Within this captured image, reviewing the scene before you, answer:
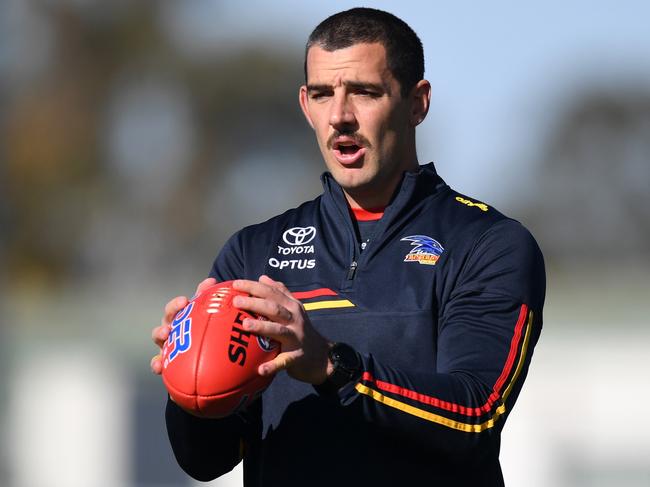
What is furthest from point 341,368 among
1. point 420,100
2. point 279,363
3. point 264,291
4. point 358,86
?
point 420,100

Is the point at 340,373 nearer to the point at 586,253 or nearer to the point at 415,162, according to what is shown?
the point at 415,162

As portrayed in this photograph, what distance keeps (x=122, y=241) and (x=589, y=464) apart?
69.3ft

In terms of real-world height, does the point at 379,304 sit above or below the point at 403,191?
below

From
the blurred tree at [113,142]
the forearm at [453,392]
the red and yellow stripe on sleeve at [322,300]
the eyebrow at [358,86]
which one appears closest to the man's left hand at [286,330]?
the forearm at [453,392]

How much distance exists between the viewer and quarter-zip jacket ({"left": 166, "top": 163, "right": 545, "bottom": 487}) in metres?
3.84

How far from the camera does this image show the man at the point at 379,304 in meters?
3.80

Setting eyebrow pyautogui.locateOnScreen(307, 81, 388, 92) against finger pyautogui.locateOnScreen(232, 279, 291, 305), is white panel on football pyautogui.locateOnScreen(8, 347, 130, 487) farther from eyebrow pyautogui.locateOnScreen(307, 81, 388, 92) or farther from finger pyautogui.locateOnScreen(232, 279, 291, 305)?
finger pyautogui.locateOnScreen(232, 279, 291, 305)

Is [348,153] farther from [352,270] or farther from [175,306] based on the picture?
[175,306]

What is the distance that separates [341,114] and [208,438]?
1.14 m

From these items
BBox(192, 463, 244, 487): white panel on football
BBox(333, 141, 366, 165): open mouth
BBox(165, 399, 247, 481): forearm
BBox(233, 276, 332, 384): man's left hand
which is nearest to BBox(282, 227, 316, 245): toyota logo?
BBox(333, 141, 366, 165): open mouth

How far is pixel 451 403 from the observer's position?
12.4 ft

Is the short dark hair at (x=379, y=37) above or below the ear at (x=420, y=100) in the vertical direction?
above

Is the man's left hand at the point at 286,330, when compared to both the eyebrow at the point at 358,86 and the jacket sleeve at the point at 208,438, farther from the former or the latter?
the eyebrow at the point at 358,86

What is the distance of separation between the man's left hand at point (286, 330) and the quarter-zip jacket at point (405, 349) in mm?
185
